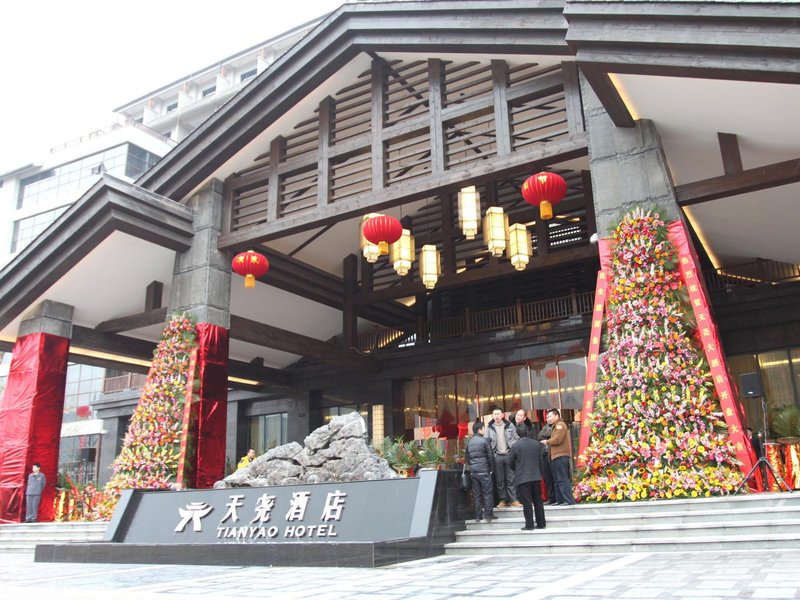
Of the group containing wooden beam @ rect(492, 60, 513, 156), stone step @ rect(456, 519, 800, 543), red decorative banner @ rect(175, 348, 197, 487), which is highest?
wooden beam @ rect(492, 60, 513, 156)

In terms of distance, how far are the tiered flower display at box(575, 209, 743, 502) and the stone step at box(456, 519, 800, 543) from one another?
2.39 feet

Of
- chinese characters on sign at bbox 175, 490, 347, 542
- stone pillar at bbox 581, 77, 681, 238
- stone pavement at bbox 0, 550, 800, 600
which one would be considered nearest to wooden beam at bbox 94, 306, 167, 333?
chinese characters on sign at bbox 175, 490, 347, 542

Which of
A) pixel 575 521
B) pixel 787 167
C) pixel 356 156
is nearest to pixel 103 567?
pixel 575 521

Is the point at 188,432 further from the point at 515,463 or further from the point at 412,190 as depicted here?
the point at 515,463

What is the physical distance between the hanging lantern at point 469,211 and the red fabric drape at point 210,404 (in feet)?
14.8

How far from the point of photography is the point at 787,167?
24.9 ft

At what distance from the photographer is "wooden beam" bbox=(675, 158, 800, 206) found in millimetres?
7602

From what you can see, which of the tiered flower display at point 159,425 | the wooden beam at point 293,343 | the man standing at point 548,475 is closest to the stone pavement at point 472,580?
the man standing at point 548,475

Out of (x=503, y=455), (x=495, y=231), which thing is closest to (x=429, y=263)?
(x=495, y=231)

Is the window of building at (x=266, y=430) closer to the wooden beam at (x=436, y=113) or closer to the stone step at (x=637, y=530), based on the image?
the wooden beam at (x=436, y=113)

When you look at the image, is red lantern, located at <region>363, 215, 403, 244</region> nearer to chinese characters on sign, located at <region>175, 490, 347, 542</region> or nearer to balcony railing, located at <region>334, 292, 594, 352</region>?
chinese characters on sign, located at <region>175, 490, 347, 542</region>

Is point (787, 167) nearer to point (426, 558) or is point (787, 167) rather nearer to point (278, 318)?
point (426, 558)

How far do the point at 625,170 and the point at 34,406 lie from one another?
9.98 metres

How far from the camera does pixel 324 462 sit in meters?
8.94
